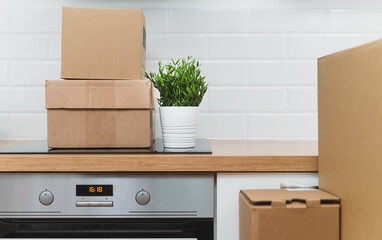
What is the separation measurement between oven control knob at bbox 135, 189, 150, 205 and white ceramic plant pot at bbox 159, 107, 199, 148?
167 mm

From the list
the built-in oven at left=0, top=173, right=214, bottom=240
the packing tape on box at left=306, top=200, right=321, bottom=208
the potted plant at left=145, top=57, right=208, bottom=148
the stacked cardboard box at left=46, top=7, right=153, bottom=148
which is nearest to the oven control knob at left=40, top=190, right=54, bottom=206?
the built-in oven at left=0, top=173, right=214, bottom=240

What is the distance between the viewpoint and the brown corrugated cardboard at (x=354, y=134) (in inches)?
26.8

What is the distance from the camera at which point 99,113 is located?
1.06 m

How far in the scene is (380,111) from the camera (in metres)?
0.66

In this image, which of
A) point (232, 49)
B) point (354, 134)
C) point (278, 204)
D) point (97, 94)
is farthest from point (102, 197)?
point (232, 49)

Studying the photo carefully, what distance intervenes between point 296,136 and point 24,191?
3.27 ft

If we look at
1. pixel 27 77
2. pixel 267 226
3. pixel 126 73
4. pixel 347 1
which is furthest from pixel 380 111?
pixel 27 77

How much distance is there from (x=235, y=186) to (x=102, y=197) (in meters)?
0.33

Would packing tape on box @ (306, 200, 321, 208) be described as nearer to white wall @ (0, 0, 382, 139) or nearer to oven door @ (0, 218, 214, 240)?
oven door @ (0, 218, 214, 240)

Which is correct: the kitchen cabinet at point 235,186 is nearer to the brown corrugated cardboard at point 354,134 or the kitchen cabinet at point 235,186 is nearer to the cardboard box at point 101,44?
the brown corrugated cardboard at point 354,134

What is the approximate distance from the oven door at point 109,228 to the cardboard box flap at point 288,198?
19cm

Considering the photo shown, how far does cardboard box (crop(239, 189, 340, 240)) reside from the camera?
0.80 metres

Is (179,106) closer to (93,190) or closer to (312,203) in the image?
(93,190)

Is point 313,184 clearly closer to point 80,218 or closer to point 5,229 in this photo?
point 80,218
